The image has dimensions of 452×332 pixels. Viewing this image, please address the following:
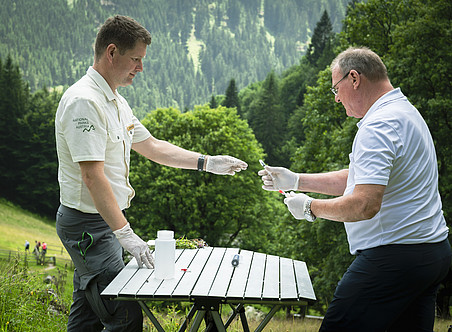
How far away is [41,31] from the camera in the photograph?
6862 cm

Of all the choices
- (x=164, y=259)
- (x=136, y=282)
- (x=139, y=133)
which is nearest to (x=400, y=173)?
(x=164, y=259)

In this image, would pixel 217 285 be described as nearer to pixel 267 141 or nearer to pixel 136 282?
pixel 136 282

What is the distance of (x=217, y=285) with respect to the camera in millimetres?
2748

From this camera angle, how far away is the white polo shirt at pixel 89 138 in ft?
9.64

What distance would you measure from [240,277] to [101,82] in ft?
5.16

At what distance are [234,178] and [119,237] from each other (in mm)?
20818

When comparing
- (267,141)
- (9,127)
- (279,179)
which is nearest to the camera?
(279,179)

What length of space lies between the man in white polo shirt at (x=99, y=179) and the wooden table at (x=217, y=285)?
0.20 m

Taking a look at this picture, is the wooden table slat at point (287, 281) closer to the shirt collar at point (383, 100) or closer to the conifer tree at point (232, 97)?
the shirt collar at point (383, 100)

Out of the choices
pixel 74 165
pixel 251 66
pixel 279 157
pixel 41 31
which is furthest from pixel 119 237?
pixel 251 66

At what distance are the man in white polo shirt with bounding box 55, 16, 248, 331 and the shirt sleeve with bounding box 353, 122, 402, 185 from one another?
149cm

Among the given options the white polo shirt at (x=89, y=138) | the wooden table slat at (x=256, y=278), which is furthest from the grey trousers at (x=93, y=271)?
the wooden table slat at (x=256, y=278)

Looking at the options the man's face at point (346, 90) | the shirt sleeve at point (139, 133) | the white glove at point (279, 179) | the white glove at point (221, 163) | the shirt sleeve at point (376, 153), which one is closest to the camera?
the shirt sleeve at point (376, 153)

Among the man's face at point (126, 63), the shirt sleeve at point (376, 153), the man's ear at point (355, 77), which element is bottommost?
the shirt sleeve at point (376, 153)
